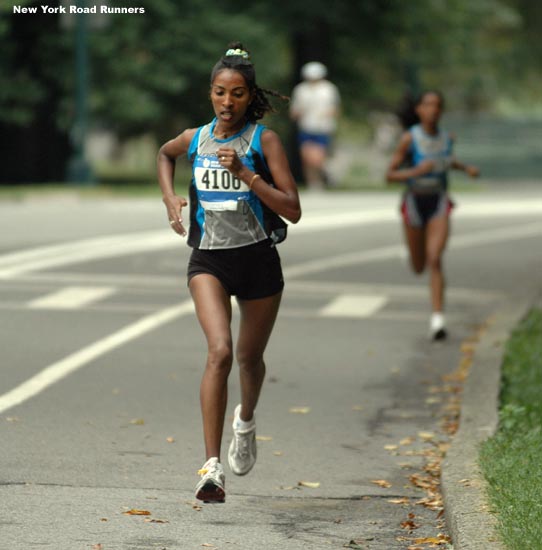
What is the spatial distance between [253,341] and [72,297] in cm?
726

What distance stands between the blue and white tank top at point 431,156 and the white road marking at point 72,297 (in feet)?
9.71

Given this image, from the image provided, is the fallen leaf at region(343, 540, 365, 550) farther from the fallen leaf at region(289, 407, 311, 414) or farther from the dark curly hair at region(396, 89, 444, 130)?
the dark curly hair at region(396, 89, 444, 130)

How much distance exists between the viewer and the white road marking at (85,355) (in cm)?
996

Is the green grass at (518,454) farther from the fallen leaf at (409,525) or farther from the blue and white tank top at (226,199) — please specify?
the blue and white tank top at (226,199)

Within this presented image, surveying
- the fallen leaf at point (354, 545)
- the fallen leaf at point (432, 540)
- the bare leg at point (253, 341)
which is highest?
the bare leg at point (253, 341)

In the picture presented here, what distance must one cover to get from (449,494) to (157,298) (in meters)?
7.81

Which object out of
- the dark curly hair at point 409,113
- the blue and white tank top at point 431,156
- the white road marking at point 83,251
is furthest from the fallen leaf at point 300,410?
the white road marking at point 83,251

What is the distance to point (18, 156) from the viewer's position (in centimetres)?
3572

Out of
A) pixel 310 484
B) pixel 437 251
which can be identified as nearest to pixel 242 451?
pixel 310 484

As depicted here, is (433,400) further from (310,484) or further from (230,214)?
(230,214)

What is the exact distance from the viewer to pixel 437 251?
13.1 meters

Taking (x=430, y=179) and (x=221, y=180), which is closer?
(x=221, y=180)

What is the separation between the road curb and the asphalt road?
175 mm

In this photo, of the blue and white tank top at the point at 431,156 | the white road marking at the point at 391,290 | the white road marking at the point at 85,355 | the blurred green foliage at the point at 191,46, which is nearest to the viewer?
the white road marking at the point at 85,355
